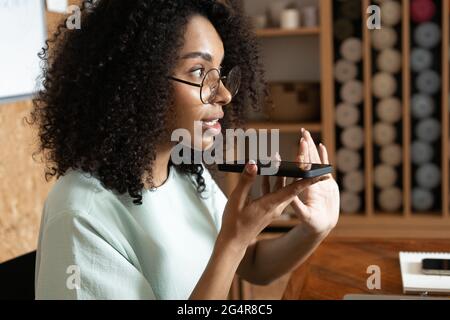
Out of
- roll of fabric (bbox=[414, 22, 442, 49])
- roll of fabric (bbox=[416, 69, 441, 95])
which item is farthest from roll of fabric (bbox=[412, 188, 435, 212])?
roll of fabric (bbox=[414, 22, 442, 49])

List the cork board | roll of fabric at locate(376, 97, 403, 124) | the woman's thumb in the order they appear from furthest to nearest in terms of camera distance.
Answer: roll of fabric at locate(376, 97, 403, 124), the cork board, the woman's thumb

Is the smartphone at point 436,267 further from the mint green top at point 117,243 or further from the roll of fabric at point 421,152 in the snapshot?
the roll of fabric at point 421,152

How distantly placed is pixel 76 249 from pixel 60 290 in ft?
0.20

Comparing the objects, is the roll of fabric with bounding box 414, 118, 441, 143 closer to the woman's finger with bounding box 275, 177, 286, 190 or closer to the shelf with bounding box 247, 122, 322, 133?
the shelf with bounding box 247, 122, 322, 133

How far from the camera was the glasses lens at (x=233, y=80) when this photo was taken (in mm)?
1123

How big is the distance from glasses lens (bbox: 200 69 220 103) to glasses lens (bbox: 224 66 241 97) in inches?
1.7

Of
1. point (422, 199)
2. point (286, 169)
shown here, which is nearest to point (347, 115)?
point (422, 199)

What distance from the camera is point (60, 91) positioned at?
1.05m

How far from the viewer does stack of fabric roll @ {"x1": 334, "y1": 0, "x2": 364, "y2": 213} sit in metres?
2.88

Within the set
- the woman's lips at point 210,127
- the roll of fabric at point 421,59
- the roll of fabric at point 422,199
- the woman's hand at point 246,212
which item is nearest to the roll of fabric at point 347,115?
the roll of fabric at point 421,59

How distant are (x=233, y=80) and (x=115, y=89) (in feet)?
0.82

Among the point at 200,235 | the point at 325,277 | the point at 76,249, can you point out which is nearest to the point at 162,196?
the point at 200,235

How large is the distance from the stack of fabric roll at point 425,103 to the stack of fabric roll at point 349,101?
245 millimetres

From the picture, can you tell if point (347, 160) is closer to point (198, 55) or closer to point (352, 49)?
point (352, 49)
